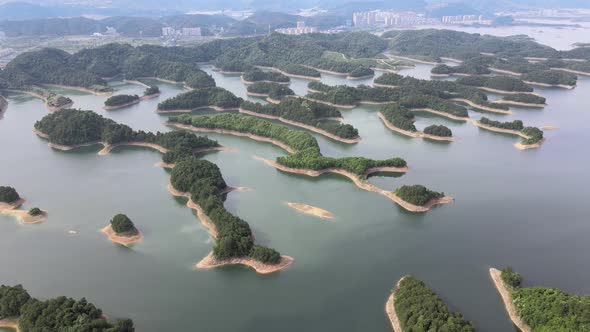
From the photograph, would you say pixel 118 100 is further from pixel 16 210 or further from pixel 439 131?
pixel 439 131

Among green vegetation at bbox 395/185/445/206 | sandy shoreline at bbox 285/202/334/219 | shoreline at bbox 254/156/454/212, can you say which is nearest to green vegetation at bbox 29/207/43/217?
sandy shoreline at bbox 285/202/334/219

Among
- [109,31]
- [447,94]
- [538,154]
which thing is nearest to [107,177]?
[538,154]

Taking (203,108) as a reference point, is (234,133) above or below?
below

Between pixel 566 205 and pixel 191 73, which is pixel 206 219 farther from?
pixel 191 73

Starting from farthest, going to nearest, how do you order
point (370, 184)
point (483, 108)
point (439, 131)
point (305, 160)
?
point (483, 108) < point (439, 131) < point (305, 160) < point (370, 184)

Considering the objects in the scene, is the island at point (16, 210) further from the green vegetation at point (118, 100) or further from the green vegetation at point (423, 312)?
the green vegetation at point (118, 100)

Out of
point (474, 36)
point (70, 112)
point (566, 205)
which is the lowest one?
point (566, 205)

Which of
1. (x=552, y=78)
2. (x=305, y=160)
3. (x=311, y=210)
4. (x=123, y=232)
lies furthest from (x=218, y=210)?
(x=552, y=78)
